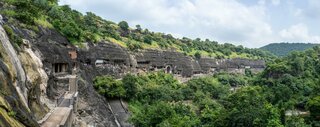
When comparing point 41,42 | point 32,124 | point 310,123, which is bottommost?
point 310,123

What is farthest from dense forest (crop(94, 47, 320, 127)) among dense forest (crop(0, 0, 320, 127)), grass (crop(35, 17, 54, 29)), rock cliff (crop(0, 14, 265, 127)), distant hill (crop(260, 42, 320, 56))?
distant hill (crop(260, 42, 320, 56))

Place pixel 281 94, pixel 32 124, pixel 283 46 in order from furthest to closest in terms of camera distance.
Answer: pixel 283 46
pixel 281 94
pixel 32 124

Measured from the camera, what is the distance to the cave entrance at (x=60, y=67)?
101ft

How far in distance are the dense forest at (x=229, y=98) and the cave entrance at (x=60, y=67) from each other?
196 inches

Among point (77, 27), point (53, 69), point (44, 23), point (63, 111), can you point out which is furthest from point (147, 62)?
point (63, 111)

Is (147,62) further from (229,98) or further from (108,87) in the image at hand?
(229,98)

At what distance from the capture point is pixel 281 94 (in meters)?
47.2

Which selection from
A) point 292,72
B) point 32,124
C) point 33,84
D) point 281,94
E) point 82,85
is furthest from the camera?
point 292,72

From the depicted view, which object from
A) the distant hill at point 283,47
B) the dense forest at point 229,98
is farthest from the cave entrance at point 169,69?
the distant hill at point 283,47

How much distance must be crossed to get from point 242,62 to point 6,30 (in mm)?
74862

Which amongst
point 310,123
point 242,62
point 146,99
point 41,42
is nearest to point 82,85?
point 41,42

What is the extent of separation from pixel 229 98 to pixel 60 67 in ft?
56.5

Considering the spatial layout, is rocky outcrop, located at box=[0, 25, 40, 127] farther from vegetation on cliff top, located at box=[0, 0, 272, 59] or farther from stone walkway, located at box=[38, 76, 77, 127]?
vegetation on cliff top, located at box=[0, 0, 272, 59]

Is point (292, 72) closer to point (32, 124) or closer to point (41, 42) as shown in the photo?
point (41, 42)
